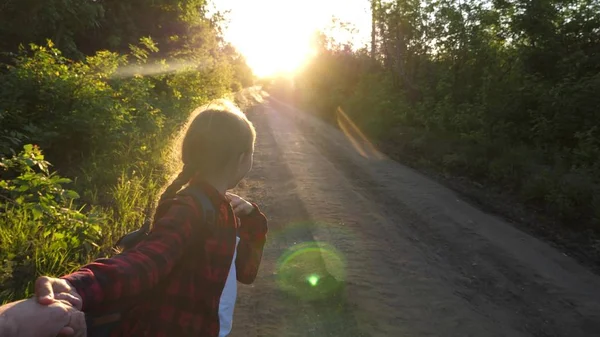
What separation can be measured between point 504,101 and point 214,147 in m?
12.2

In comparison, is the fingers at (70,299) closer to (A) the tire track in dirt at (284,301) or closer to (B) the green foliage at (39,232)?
(B) the green foliage at (39,232)

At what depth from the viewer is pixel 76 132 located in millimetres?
6688

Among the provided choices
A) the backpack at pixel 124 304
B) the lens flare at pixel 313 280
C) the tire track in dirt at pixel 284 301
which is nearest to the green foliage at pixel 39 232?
the tire track in dirt at pixel 284 301

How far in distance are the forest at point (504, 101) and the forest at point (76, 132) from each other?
666cm

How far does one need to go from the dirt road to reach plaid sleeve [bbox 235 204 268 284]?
7.26 feet

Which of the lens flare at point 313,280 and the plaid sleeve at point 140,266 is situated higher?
the plaid sleeve at point 140,266

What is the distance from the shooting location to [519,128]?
36.9 ft

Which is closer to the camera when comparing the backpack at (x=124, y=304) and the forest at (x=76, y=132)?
the backpack at (x=124, y=304)

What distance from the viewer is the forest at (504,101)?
332 inches

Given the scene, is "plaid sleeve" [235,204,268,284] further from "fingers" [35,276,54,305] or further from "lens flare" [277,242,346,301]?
"lens flare" [277,242,346,301]

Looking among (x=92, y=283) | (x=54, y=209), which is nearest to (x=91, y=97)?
(x=54, y=209)

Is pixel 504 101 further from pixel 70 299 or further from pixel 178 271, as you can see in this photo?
pixel 70 299

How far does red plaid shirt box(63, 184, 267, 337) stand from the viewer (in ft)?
3.90

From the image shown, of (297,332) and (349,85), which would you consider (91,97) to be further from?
(349,85)
